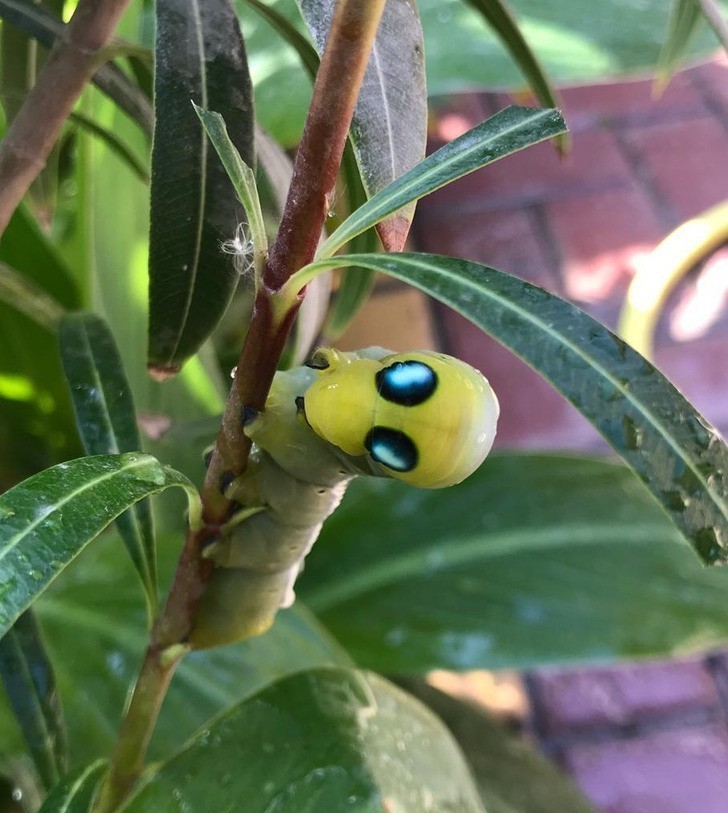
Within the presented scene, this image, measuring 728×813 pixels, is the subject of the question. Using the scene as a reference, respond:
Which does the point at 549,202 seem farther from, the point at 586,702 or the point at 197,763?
the point at 197,763

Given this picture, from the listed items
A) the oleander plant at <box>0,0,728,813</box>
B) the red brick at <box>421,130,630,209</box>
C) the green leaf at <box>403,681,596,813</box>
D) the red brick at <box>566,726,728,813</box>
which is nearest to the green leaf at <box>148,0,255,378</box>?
the oleander plant at <box>0,0,728,813</box>

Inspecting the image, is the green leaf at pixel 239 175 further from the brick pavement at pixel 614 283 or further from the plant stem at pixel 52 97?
the brick pavement at pixel 614 283

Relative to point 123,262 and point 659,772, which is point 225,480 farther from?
point 659,772

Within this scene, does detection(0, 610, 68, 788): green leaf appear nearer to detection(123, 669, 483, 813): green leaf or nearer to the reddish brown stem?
detection(123, 669, 483, 813): green leaf

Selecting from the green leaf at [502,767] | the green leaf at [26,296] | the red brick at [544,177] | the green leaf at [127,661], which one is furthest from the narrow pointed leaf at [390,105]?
the red brick at [544,177]

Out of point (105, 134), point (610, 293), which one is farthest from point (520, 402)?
point (105, 134)

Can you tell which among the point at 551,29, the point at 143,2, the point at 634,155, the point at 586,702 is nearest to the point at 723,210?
the point at 634,155
